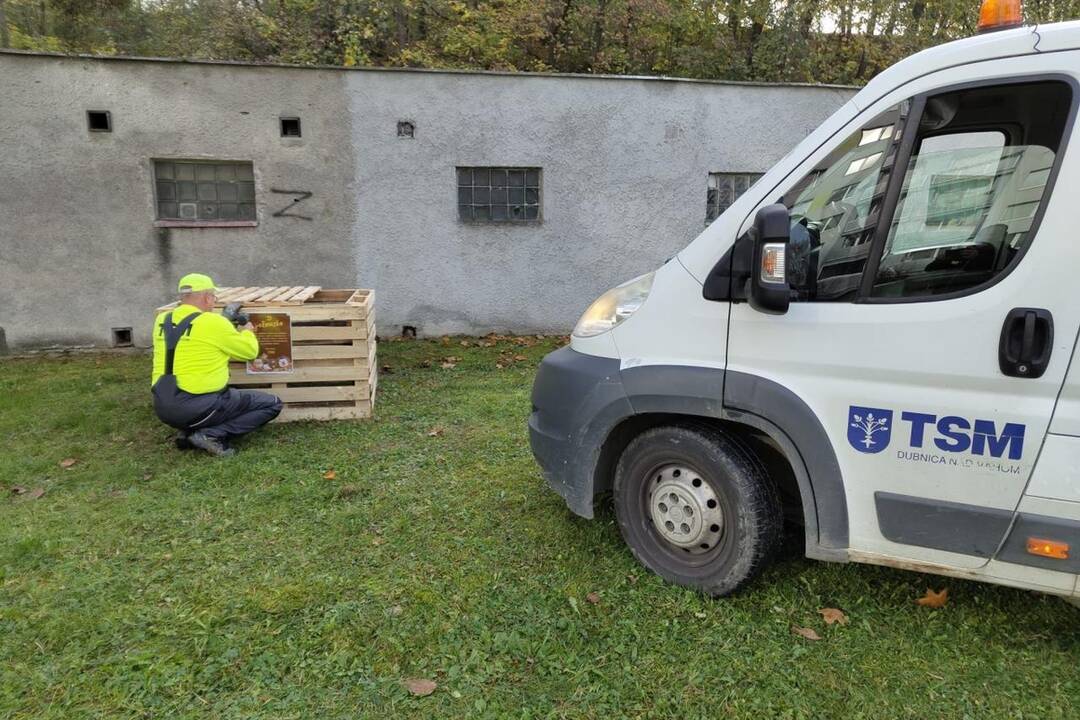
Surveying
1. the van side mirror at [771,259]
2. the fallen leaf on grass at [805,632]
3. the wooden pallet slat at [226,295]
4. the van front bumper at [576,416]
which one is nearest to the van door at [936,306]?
the van side mirror at [771,259]

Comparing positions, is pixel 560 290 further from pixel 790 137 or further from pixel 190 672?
pixel 190 672

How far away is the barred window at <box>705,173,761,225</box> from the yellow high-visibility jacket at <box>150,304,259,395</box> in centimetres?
696

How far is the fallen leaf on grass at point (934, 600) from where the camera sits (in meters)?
3.06

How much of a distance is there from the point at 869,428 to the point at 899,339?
14.6 inches

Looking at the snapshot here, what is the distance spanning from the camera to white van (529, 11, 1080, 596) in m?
2.34

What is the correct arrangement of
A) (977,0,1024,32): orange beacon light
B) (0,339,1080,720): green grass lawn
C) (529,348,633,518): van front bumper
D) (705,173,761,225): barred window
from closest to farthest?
(0,339,1080,720): green grass lawn → (977,0,1024,32): orange beacon light → (529,348,633,518): van front bumper → (705,173,761,225): barred window

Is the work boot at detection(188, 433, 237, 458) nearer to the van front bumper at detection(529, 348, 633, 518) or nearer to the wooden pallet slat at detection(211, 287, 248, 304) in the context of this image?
the wooden pallet slat at detection(211, 287, 248, 304)

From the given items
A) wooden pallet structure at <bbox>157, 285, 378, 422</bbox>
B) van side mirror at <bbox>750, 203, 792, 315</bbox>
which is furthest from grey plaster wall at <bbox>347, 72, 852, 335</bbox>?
van side mirror at <bbox>750, 203, 792, 315</bbox>

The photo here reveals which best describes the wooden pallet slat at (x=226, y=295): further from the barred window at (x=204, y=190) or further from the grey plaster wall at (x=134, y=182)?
the barred window at (x=204, y=190)

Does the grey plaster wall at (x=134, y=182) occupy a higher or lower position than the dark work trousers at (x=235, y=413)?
higher

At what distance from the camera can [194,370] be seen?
16.3 ft

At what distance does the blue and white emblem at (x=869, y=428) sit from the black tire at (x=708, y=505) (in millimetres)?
484

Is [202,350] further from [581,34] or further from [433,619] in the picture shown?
[581,34]

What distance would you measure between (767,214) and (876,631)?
189 cm
